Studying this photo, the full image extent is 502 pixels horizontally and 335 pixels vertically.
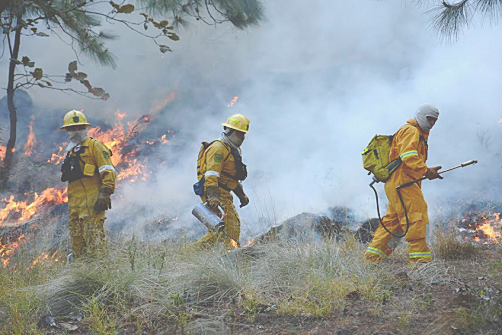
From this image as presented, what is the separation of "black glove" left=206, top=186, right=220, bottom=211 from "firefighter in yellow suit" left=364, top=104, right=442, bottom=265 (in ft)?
5.17

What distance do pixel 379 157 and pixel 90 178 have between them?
3.10 meters

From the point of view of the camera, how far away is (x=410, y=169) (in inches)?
185

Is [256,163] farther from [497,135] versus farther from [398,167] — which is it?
[398,167]

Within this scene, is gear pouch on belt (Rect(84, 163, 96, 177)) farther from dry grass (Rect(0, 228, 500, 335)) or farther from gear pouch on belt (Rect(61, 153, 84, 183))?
dry grass (Rect(0, 228, 500, 335))

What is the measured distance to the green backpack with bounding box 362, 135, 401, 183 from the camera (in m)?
4.86

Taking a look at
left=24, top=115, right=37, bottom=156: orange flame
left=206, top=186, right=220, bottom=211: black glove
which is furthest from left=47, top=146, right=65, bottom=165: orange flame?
left=206, top=186, right=220, bottom=211: black glove

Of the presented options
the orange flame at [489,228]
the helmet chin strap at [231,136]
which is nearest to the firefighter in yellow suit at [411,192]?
the helmet chin strap at [231,136]

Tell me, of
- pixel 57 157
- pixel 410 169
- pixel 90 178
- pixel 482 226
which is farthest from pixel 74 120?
pixel 482 226

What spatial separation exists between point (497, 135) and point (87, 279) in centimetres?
1033

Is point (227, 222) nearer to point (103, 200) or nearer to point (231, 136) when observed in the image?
point (231, 136)

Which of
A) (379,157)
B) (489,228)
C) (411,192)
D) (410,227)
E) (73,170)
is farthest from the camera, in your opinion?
(489,228)

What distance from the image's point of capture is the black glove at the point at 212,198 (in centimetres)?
500

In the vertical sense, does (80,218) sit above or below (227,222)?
above

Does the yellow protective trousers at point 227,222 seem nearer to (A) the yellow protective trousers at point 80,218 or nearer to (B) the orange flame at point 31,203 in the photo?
(A) the yellow protective trousers at point 80,218
